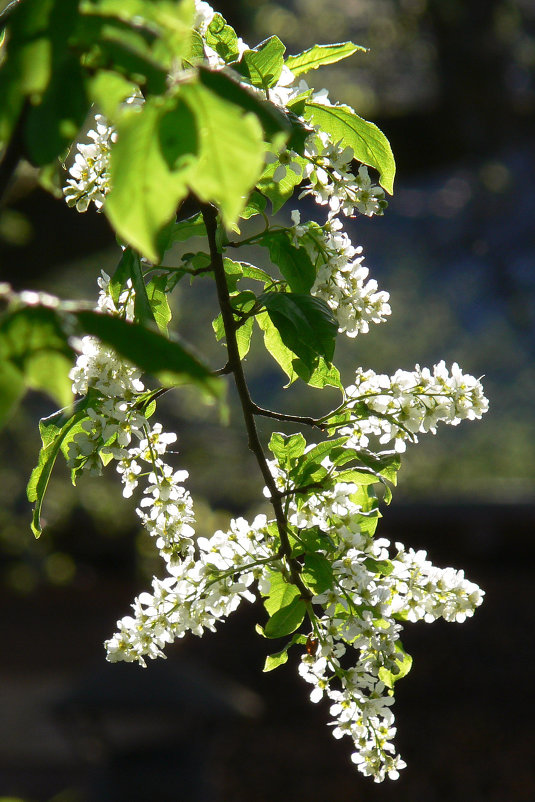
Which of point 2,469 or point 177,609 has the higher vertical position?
point 2,469

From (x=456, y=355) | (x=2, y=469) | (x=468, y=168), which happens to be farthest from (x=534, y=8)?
(x=2, y=469)

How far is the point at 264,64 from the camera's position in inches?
27.1

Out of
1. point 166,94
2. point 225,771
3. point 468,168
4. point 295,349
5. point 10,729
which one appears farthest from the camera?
point 10,729

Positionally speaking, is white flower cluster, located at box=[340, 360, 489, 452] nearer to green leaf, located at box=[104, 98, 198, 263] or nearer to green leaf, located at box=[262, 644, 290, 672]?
green leaf, located at box=[262, 644, 290, 672]

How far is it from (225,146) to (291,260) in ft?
1.07

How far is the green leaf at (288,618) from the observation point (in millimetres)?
713

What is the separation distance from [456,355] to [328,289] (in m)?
4.79

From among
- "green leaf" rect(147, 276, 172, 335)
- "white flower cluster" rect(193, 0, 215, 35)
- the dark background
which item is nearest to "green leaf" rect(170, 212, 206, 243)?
"green leaf" rect(147, 276, 172, 335)

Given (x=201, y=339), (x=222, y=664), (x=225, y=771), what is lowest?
(x=225, y=771)

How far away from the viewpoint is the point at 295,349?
720 mm

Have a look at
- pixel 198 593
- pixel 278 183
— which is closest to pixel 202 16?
pixel 278 183

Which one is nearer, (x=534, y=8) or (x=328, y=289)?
(x=328, y=289)

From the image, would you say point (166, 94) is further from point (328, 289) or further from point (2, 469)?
point (2, 469)

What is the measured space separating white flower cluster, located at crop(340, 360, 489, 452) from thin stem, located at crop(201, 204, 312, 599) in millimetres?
123
